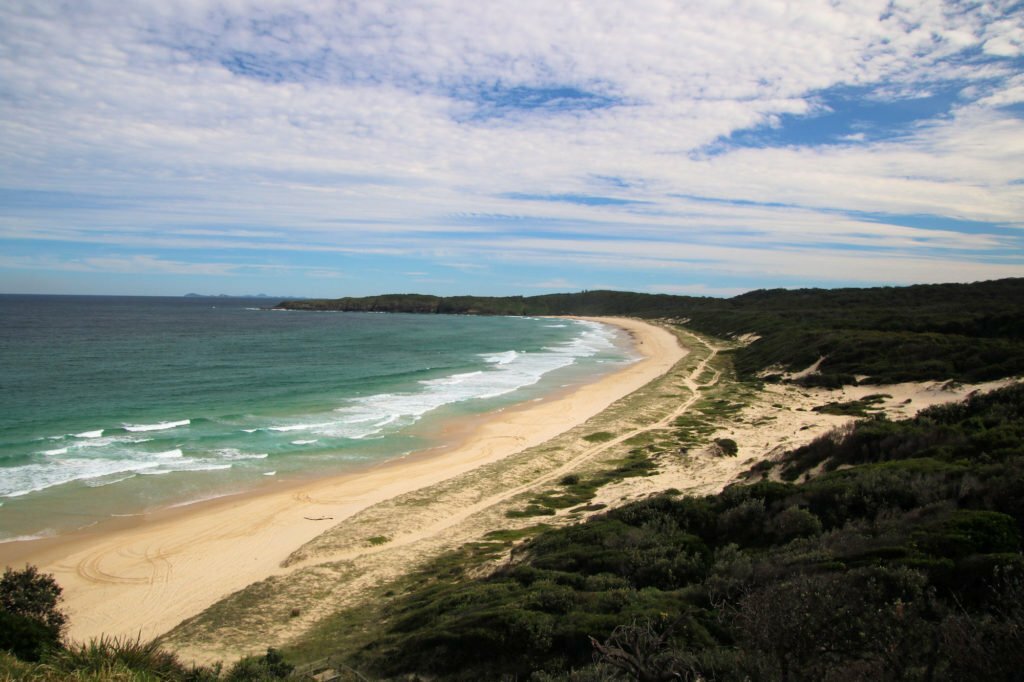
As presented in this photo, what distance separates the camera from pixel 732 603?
24.5 ft

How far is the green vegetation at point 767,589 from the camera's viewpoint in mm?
4977

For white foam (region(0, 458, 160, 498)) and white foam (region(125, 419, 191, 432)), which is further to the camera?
white foam (region(125, 419, 191, 432))

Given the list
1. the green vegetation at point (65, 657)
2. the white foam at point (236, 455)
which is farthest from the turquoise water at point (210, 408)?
the green vegetation at point (65, 657)

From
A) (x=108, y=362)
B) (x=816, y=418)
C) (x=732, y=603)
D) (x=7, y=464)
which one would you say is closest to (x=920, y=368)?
(x=816, y=418)

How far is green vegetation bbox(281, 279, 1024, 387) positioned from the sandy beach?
18893 mm

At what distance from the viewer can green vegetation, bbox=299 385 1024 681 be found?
498 cm

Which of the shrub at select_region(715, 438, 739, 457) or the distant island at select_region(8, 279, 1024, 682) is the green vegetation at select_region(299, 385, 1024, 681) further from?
the shrub at select_region(715, 438, 739, 457)

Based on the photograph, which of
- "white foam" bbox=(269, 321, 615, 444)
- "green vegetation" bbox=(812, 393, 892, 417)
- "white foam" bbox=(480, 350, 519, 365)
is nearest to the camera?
"green vegetation" bbox=(812, 393, 892, 417)

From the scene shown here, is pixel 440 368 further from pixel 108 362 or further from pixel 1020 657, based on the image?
pixel 1020 657

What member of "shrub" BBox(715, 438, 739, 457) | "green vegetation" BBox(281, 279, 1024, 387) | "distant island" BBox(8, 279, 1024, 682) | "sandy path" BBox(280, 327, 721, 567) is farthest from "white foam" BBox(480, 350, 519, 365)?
"shrub" BBox(715, 438, 739, 457)

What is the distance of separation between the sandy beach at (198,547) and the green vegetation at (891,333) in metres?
18.9

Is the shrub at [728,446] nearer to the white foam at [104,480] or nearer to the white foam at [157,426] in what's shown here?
the white foam at [104,480]

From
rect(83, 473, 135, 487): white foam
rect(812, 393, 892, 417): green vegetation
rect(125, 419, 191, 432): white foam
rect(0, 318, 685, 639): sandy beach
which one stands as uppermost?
rect(812, 393, 892, 417): green vegetation

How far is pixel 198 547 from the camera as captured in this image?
1470 cm
